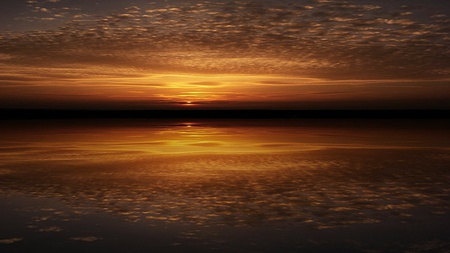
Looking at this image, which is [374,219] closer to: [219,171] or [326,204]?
[326,204]

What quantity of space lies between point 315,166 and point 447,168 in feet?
10.6

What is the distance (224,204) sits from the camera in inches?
377

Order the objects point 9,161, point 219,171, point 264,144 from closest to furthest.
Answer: point 219,171 < point 9,161 < point 264,144

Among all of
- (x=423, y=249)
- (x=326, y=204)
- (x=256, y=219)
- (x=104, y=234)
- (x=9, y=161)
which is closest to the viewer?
(x=423, y=249)

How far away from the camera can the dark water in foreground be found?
23.7ft

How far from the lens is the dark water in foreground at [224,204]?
285 inches

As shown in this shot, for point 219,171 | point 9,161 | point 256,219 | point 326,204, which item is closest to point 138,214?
point 256,219

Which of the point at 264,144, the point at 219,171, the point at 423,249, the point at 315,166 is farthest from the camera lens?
the point at 264,144

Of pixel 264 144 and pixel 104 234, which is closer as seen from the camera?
pixel 104 234

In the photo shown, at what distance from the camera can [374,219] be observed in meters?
8.48

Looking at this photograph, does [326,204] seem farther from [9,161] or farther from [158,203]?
[9,161]

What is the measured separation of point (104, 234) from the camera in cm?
761

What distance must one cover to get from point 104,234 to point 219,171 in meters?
6.44

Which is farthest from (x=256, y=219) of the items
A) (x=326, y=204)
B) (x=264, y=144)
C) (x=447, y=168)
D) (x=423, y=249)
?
(x=264, y=144)
